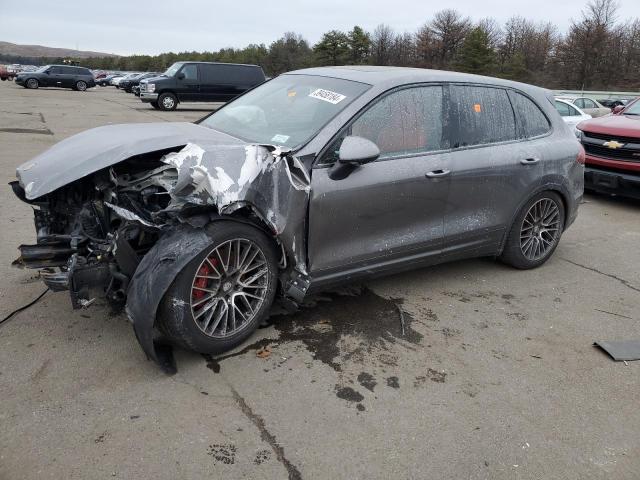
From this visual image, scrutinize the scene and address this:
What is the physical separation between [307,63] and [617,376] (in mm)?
76873

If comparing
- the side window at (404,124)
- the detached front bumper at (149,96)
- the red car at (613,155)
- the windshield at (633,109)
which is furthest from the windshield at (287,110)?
the detached front bumper at (149,96)

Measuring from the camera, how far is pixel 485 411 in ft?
9.66

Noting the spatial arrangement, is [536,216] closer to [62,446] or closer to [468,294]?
[468,294]

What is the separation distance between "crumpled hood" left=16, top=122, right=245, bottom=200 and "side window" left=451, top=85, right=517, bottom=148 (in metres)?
1.81

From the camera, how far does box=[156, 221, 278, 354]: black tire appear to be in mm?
2996

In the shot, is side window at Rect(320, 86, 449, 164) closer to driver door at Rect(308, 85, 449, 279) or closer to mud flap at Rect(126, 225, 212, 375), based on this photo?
driver door at Rect(308, 85, 449, 279)

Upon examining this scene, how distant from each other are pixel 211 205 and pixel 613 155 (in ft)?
23.7

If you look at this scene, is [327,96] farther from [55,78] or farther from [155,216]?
[55,78]

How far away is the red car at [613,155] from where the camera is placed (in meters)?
7.77

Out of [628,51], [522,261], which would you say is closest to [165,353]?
[522,261]

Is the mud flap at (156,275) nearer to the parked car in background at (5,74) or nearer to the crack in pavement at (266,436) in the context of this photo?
the crack in pavement at (266,436)

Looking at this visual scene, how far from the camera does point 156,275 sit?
2.92m

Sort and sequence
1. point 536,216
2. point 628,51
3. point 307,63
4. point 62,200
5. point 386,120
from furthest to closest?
point 307,63 → point 628,51 → point 536,216 → point 386,120 → point 62,200

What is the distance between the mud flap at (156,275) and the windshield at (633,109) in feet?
28.9
